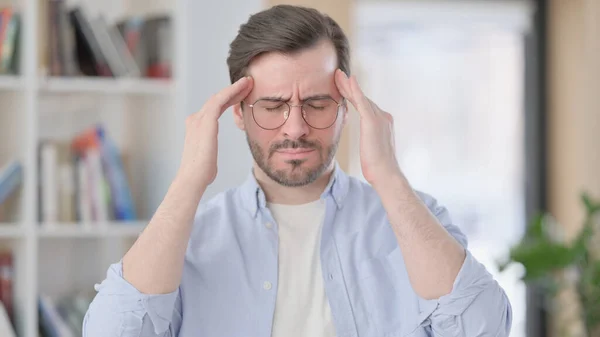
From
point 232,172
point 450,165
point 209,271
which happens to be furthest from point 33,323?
point 450,165

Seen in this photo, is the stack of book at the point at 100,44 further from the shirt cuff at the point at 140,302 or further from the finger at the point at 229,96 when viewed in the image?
the shirt cuff at the point at 140,302

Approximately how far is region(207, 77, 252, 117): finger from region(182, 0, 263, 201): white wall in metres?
1.29

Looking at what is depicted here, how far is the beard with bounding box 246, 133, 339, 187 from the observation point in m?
1.79

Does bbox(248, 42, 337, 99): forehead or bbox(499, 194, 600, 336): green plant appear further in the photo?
bbox(499, 194, 600, 336): green plant

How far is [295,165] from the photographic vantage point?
5.90 ft

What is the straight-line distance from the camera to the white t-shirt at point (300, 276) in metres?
1.76

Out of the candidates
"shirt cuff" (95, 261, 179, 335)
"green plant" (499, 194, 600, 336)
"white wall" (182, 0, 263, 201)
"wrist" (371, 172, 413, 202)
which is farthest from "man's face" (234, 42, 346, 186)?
"green plant" (499, 194, 600, 336)

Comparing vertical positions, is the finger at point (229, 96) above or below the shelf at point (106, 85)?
below

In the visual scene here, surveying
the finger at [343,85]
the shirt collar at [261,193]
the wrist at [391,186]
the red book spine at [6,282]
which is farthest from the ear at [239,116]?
the red book spine at [6,282]

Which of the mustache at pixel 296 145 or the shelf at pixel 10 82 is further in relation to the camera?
the shelf at pixel 10 82

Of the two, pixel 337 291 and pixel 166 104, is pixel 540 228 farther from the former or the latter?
pixel 337 291

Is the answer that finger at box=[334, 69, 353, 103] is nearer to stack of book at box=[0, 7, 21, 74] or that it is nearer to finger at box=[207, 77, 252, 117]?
finger at box=[207, 77, 252, 117]

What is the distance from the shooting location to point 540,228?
4.06 m

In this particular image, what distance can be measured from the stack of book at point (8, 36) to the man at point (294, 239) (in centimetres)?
134
